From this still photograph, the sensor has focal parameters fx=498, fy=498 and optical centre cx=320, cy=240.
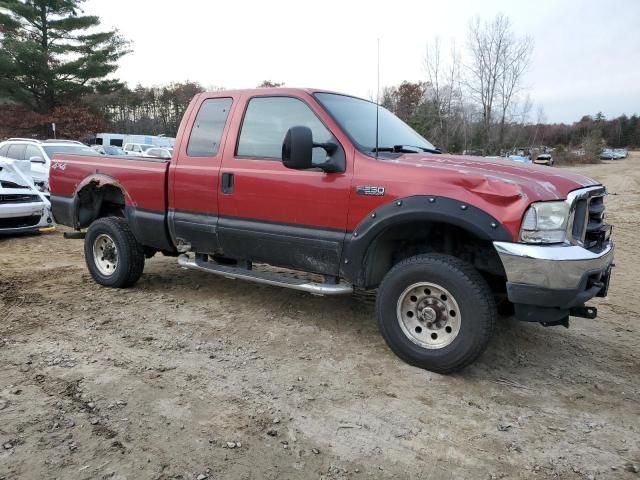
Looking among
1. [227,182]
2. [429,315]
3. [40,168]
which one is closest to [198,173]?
[227,182]

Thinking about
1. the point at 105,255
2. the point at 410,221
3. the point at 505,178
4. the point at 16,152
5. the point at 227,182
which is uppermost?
the point at 16,152

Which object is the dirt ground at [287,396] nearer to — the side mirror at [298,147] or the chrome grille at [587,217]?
the chrome grille at [587,217]

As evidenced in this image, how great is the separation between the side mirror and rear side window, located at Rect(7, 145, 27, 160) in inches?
472

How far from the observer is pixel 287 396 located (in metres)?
3.17

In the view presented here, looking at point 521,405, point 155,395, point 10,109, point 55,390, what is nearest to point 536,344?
point 521,405

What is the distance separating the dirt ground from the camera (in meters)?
2.52

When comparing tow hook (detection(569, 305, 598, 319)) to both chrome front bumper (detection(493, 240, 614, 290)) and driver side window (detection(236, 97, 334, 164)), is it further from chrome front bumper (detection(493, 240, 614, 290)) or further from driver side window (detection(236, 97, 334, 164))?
driver side window (detection(236, 97, 334, 164))

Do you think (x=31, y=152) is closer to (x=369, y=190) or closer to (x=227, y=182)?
(x=227, y=182)

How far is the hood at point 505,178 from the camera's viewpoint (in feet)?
10.3

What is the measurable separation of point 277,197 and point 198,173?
0.94 meters

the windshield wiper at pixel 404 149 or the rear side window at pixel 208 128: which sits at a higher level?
the rear side window at pixel 208 128

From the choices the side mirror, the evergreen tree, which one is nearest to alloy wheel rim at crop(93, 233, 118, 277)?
the side mirror

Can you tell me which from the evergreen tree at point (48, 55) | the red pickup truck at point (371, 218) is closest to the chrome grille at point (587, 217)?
the red pickup truck at point (371, 218)

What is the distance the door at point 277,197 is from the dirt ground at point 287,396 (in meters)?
0.71
